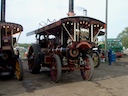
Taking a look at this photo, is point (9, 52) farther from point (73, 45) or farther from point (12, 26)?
point (73, 45)

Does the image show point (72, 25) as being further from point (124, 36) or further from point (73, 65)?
point (124, 36)

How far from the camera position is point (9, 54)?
862 cm

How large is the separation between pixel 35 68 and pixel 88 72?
9.44 feet

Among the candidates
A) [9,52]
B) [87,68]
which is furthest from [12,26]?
[87,68]

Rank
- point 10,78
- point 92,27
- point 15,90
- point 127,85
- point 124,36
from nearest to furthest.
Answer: point 15,90 < point 127,85 < point 92,27 < point 10,78 < point 124,36

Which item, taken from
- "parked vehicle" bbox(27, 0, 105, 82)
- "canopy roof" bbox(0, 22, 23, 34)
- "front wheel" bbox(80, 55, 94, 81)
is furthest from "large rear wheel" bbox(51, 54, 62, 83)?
"canopy roof" bbox(0, 22, 23, 34)

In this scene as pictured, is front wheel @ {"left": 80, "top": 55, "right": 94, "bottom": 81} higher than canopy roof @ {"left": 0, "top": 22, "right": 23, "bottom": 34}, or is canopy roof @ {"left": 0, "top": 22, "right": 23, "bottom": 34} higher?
canopy roof @ {"left": 0, "top": 22, "right": 23, "bottom": 34}

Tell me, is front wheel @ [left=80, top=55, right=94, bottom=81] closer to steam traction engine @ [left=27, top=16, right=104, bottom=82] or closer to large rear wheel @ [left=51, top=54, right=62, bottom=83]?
steam traction engine @ [left=27, top=16, right=104, bottom=82]

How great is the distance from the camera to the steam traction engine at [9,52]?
805 cm

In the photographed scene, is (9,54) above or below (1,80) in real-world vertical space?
above

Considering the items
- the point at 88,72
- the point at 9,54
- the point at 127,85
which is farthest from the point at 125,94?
the point at 9,54

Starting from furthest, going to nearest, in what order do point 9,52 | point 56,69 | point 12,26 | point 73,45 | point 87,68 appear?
point 9,52, point 87,68, point 12,26, point 56,69, point 73,45

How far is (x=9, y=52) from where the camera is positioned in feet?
28.0

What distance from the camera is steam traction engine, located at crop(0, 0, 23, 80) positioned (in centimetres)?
805
